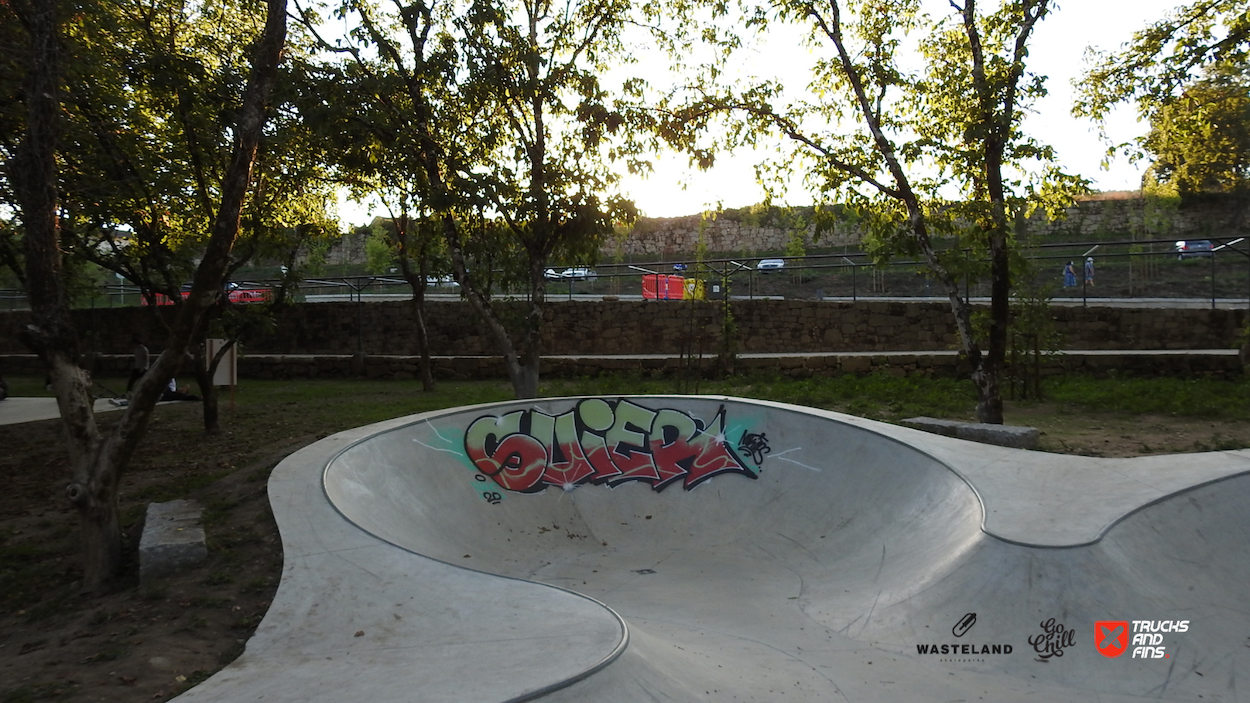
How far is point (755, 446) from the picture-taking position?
28.1 ft

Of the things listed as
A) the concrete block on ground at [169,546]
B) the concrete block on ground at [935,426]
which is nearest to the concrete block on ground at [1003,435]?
the concrete block on ground at [935,426]

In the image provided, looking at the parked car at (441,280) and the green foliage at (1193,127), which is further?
the parked car at (441,280)

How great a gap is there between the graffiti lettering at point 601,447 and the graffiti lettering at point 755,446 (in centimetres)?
1

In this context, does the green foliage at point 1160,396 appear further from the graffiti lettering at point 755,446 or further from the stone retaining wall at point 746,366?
the graffiti lettering at point 755,446

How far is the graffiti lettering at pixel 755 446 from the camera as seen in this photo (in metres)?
8.45

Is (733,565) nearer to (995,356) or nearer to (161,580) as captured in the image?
(161,580)

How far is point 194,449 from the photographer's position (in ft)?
36.1

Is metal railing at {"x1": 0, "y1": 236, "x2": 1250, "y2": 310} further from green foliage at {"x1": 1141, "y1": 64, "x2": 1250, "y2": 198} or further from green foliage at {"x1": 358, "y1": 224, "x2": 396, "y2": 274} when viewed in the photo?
green foliage at {"x1": 1141, "y1": 64, "x2": 1250, "y2": 198}

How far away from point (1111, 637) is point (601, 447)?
17.8 feet

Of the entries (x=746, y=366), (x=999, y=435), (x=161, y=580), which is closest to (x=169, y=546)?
(x=161, y=580)

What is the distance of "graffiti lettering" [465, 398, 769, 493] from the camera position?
843 centimetres

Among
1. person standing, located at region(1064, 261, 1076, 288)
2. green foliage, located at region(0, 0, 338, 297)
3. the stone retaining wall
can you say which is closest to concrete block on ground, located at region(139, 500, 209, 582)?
green foliage, located at region(0, 0, 338, 297)

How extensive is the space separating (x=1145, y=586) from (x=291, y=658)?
5.09 m

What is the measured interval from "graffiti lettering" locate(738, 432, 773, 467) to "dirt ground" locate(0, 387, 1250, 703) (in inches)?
144
